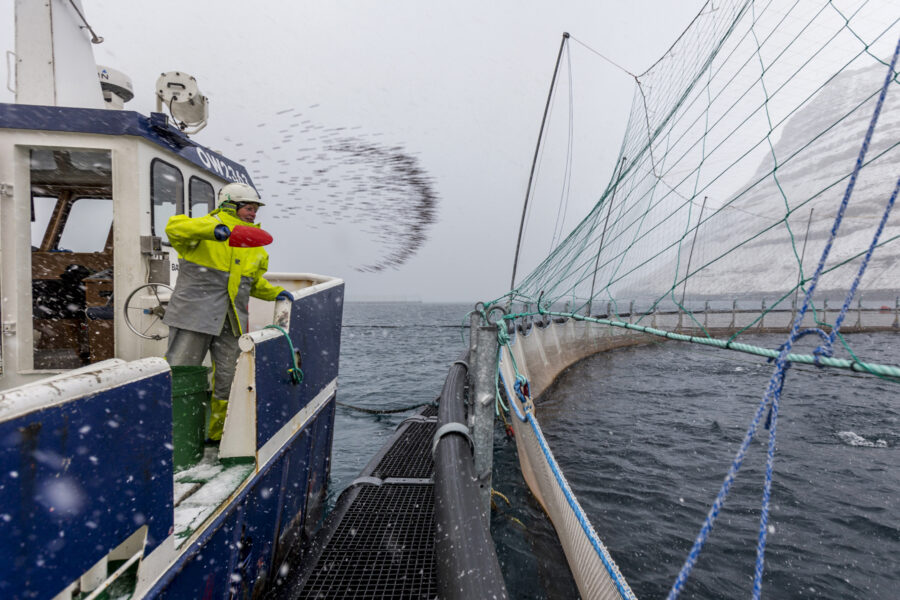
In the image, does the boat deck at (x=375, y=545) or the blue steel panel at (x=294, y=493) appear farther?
the blue steel panel at (x=294, y=493)

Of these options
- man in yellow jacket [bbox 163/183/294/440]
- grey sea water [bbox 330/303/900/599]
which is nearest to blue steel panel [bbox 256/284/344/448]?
man in yellow jacket [bbox 163/183/294/440]

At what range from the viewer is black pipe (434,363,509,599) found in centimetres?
142

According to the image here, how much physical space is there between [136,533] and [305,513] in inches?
103

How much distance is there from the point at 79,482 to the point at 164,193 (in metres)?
4.01

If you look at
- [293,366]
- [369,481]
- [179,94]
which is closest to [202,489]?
[293,366]

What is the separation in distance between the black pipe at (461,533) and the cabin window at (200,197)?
434 centimetres

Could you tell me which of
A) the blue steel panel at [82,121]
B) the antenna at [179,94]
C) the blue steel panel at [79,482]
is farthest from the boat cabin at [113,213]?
the blue steel panel at [79,482]

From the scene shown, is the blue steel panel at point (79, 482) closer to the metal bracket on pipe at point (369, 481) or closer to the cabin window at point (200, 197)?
the metal bracket on pipe at point (369, 481)

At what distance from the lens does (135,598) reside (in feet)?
5.08

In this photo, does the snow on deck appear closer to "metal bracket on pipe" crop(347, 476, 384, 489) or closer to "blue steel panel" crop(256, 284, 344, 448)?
"blue steel panel" crop(256, 284, 344, 448)

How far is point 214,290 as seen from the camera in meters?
3.47

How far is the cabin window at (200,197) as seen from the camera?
492 centimetres

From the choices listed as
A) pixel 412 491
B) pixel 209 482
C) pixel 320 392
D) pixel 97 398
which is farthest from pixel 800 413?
pixel 97 398

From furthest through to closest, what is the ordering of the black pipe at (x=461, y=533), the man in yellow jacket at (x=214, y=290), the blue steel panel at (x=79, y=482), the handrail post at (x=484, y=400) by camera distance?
the man in yellow jacket at (x=214, y=290) → the handrail post at (x=484, y=400) → the black pipe at (x=461, y=533) → the blue steel panel at (x=79, y=482)
